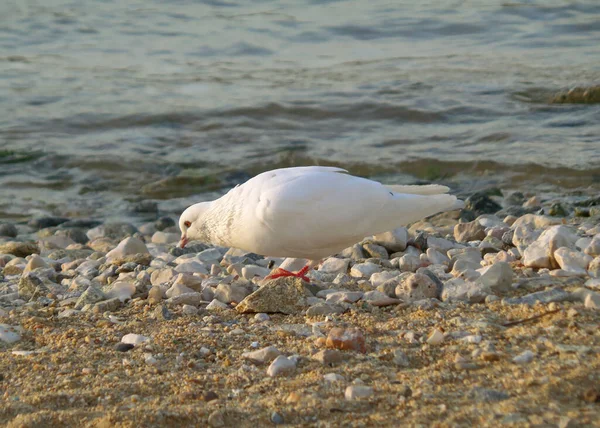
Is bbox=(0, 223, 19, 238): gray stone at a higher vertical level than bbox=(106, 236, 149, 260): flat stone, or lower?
lower

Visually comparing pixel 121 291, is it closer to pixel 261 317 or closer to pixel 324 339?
pixel 261 317

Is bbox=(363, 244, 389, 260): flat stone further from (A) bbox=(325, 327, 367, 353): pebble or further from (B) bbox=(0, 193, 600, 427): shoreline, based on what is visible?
(A) bbox=(325, 327, 367, 353): pebble

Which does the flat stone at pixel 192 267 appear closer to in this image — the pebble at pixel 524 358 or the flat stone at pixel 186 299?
the flat stone at pixel 186 299

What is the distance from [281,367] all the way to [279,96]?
31.5 feet

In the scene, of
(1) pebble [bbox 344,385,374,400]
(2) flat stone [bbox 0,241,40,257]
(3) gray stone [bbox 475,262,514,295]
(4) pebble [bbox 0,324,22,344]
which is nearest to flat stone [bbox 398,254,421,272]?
(3) gray stone [bbox 475,262,514,295]

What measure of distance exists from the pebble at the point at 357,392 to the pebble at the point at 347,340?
0.53 m

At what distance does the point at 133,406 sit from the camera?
11.2 feet

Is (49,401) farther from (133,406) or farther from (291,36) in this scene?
(291,36)

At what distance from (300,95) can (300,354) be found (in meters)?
9.42

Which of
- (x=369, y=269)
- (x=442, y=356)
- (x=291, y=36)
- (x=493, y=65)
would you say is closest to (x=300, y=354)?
(x=442, y=356)

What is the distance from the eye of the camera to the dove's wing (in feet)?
16.5

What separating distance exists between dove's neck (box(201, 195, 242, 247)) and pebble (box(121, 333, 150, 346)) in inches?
48.0

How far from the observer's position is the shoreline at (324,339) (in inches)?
128

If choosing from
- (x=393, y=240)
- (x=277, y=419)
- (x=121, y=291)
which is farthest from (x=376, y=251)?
(x=277, y=419)
